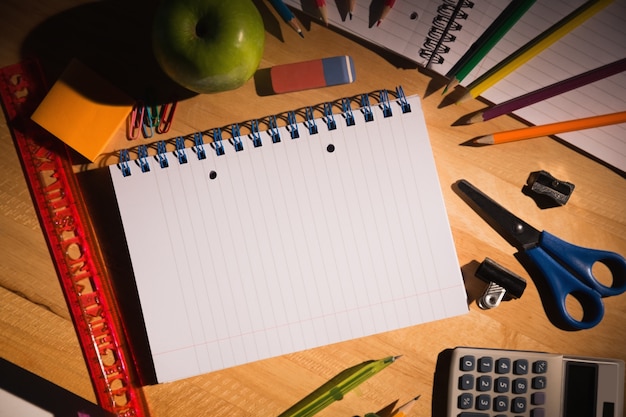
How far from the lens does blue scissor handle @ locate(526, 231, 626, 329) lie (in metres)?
0.79

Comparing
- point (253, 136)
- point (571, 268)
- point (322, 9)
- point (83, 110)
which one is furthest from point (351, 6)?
point (571, 268)

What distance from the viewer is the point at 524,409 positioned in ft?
2.58

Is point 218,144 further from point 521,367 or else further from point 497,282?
point 521,367

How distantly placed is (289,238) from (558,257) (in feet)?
1.47

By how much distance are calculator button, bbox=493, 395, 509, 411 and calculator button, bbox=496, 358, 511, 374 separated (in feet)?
0.14

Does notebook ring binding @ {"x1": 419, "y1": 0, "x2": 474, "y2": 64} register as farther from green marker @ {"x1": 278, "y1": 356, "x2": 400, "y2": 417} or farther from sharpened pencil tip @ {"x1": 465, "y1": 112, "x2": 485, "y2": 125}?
green marker @ {"x1": 278, "y1": 356, "x2": 400, "y2": 417}

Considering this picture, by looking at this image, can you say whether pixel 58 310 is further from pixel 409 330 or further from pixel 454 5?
pixel 454 5

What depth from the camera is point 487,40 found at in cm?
74

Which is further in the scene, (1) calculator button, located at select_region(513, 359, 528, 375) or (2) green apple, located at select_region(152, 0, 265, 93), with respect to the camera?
(1) calculator button, located at select_region(513, 359, 528, 375)

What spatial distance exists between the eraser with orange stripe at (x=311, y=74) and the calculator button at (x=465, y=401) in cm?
56

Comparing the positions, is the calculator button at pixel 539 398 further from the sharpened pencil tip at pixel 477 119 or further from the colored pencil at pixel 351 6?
the colored pencil at pixel 351 6

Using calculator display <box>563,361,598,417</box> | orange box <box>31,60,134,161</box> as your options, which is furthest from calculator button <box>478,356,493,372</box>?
orange box <box>31,60,134,161</box>

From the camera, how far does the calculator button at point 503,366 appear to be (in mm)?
788

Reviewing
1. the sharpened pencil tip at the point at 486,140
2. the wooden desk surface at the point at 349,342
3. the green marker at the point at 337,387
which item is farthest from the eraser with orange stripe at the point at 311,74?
the green marker at the point at 337,387
